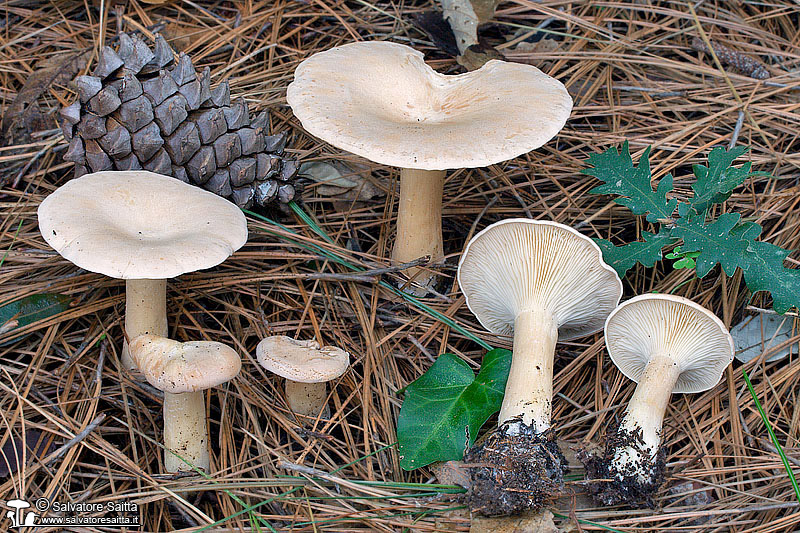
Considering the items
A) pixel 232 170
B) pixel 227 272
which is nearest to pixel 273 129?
pixel 232 170

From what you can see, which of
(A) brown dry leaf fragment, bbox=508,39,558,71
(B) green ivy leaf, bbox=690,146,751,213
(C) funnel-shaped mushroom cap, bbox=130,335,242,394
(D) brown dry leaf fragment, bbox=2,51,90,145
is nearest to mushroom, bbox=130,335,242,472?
(C) funnel-shaped mushroom cap, bbox=130,335,242,394

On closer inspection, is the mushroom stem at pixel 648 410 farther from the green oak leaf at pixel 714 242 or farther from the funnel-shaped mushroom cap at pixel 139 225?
the funnel-shaped mushroom cap at pixel 139 225

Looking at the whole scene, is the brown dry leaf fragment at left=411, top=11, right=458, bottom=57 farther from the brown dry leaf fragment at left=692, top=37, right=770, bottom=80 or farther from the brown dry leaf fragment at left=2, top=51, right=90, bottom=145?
the brown dry leaf fragment at left=2, top=51, right=90, bottom=145

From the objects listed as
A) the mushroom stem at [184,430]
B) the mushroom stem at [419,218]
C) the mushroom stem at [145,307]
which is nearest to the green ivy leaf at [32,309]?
the mushroom stem at [145,307]

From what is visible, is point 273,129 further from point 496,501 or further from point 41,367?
point 496,501

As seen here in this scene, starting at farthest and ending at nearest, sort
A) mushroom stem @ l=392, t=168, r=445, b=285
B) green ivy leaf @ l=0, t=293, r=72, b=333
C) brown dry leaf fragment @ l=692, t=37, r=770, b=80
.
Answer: brown dry leaf fragment @ l=692, t=37, r=770, b=80 < mushroom stem @ l=392, t=168, r=445, b=285 < green ivy leaf @ l=0, t=293, r=72, b=333

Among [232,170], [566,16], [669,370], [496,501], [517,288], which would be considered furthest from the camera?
[566,16]

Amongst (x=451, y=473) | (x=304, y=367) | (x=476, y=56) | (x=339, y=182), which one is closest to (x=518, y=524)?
(x=451, y=473)
